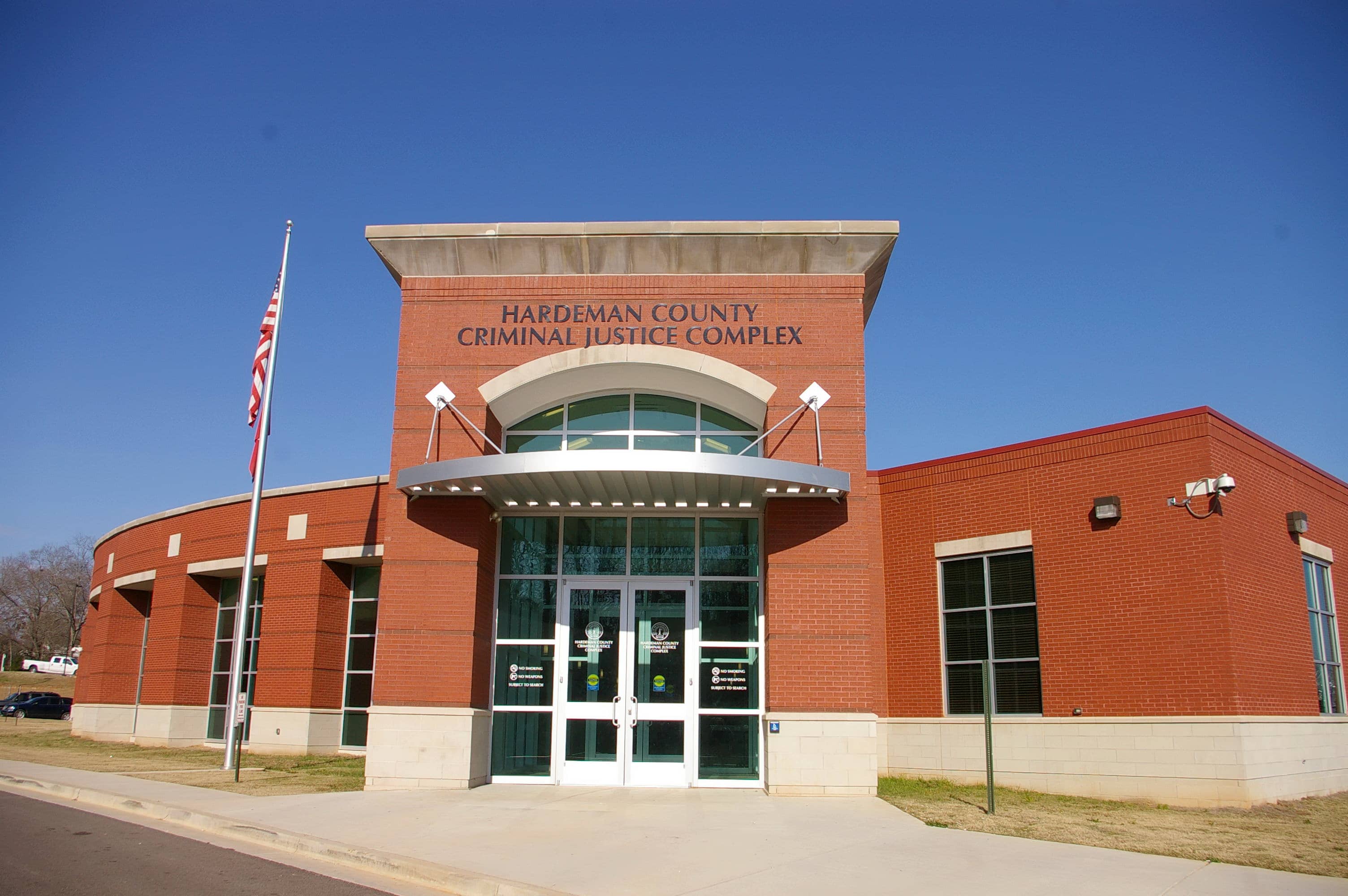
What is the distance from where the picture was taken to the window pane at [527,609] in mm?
15266

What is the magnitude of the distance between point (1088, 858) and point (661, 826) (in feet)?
14.0

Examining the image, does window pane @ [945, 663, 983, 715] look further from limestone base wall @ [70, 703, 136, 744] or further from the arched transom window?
limestone base wall @ [70, 703, 136, 744]

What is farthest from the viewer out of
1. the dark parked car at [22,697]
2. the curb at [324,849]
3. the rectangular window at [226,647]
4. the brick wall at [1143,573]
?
the dark parked car at [22,697]

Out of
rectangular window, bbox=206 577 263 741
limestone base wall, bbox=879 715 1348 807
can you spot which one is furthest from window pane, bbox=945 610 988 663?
rectangular window, bbox=206 577 263 741

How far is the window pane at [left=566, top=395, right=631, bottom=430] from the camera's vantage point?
15656 millimetres

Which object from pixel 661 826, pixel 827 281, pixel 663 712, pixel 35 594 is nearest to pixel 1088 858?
pixel 661 826

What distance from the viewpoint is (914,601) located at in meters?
17.4

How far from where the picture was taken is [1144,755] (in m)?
14.2

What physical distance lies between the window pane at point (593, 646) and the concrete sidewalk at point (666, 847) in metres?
1.72

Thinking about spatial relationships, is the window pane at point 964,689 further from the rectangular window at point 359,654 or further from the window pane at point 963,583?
the rectangular window at point 359,654

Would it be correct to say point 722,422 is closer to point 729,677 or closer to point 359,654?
point 729,677

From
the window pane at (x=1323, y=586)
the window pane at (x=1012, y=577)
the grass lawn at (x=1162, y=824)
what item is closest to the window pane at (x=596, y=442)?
the grass lawn at (x=1162, y=824)

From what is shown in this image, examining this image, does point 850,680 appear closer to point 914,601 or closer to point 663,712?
point 663,712

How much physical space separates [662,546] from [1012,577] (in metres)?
5.85
